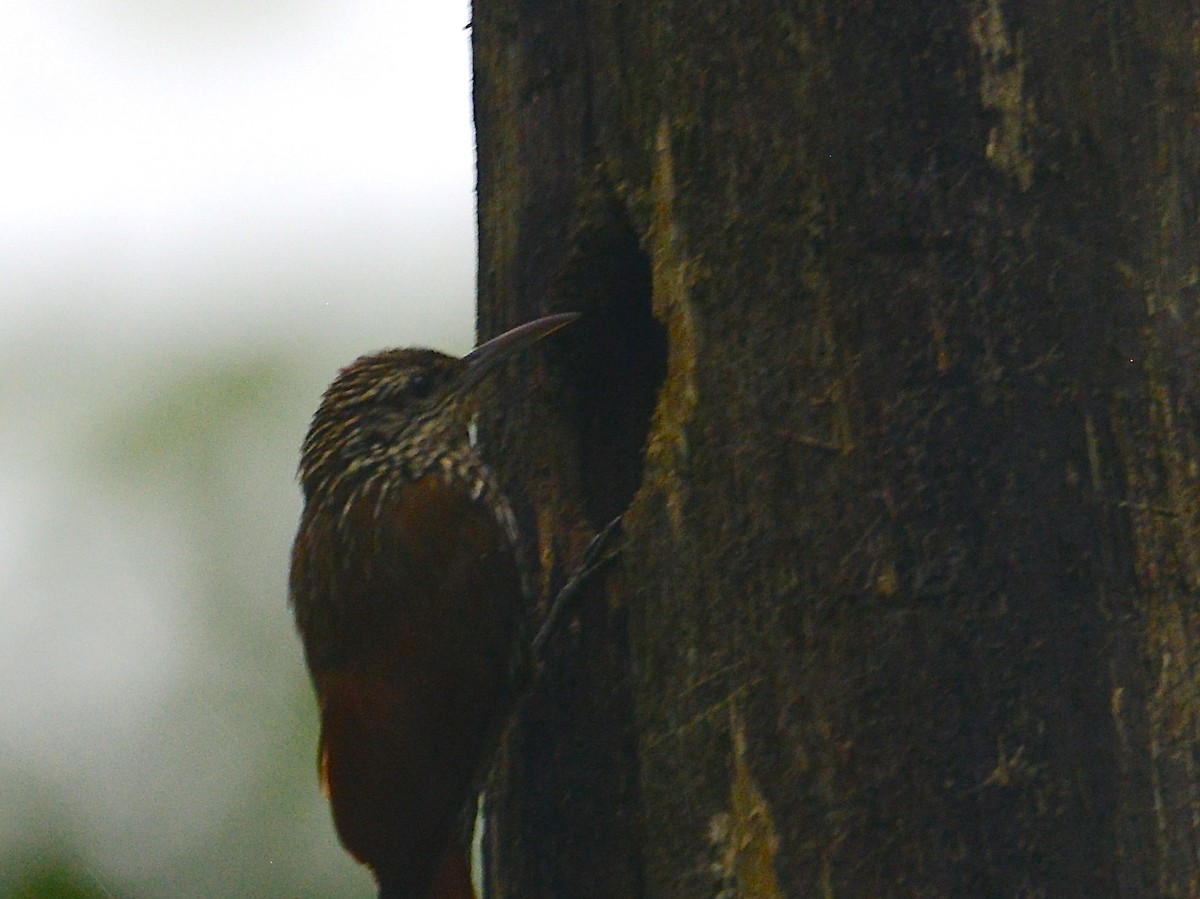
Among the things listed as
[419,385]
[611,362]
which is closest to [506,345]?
[611,362]

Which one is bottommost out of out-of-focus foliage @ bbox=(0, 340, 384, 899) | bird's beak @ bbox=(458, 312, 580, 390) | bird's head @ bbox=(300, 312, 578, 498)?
out-of-focus foliage @ bbox=(0, 340, 384, 899)

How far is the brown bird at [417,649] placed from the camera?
3.45m

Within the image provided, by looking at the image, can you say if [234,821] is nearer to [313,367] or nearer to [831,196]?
[313,367]

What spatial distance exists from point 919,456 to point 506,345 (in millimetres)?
1238

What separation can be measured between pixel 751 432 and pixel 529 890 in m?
1.10

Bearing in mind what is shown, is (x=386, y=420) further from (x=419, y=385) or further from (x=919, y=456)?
(x=919, y=456)

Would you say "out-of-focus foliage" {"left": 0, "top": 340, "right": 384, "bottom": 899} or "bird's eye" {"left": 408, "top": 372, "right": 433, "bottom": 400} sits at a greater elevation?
"bird's eye" {"left": 408, "top": 372, "right": 433, "bottom": 400}

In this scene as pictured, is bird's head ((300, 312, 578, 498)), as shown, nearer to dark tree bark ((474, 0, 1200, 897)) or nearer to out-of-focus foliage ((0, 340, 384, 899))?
dark tree bark ((474, 0, 1200, 897))

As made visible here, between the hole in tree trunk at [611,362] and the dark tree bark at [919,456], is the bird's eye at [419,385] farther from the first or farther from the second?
the dark tree bark at [919,456]

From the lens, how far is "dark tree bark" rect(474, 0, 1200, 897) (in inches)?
95.7

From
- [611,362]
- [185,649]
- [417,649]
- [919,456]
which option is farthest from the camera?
[185,649]

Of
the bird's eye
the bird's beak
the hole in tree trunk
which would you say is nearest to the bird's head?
the bird's eye

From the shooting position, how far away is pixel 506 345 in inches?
139

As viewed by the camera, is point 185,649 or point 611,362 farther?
point 185,649
